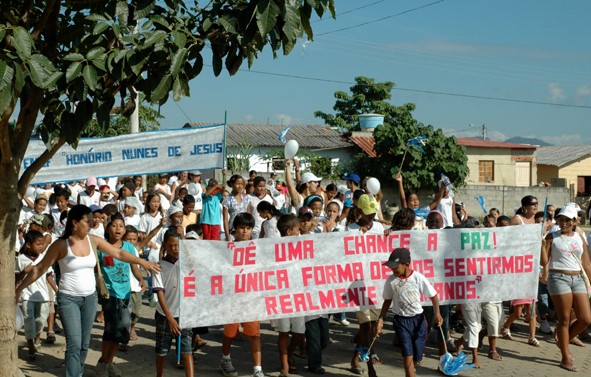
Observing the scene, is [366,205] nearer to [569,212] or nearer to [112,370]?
[569,212]

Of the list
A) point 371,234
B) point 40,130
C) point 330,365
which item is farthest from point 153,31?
point 330,365

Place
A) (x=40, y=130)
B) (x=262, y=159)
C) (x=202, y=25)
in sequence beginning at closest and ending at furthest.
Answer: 1. (x=202, y=25)
2. (x=40, y=130)
3. (x=262, y=159)

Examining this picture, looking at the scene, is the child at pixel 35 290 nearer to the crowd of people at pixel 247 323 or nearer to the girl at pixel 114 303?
the crowd of people at pixel 247 323

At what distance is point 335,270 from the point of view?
332 inches

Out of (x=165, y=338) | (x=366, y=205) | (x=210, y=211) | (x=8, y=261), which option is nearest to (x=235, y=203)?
(x=210, y=211)

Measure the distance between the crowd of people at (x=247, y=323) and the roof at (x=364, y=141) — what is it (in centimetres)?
2375

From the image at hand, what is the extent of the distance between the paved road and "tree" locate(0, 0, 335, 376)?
1.89 meters

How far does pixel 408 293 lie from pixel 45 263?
11.0 feet

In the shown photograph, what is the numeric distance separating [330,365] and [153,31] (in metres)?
4.64

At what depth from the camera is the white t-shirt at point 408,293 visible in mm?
7715

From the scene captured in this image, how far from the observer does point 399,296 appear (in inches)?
305

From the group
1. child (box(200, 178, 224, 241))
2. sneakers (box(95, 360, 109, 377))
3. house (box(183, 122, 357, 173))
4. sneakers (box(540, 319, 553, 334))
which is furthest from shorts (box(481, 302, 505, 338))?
house (box(183, 122, 357, 173))

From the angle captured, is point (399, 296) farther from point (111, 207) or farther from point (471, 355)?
point (111, 207)

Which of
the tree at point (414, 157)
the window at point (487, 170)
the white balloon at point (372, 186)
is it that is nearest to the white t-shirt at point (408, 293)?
the white balloon at point (372, 186)
